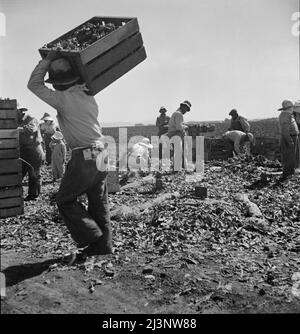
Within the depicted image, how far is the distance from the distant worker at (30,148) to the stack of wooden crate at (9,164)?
2813 mm

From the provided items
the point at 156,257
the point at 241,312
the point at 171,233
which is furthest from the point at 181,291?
the point at 171,233

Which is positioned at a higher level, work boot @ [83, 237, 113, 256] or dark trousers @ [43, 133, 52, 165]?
dark trousers @ [43, 133, 52, 165]

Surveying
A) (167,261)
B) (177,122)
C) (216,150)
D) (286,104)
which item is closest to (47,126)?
(177,122)

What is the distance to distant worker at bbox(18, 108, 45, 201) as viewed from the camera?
30.0ft

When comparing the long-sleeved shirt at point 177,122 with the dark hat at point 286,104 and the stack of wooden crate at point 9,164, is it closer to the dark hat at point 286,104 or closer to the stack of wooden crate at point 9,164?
the dark hat at point 286,104

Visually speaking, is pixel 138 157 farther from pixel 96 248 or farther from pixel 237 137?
pixel 96 248

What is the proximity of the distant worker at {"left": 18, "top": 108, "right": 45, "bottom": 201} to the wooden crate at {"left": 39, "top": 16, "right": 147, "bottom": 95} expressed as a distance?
415cm

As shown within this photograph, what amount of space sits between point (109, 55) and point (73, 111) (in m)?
0.89

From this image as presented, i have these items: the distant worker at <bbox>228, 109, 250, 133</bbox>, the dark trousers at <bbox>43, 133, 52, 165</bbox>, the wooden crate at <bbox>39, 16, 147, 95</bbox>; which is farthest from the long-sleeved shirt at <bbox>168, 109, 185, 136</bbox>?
the wooden crate at <bbox>39, 16, 147, 95</bbox>

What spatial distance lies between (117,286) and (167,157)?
1111cm

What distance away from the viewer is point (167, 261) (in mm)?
5203

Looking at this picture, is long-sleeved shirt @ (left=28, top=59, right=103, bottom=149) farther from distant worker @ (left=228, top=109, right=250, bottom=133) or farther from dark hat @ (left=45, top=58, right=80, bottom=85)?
distant worker @ (left=228, top=109, right=250, bottom=133)

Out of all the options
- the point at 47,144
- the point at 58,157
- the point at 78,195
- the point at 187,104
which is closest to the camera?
the point at 78,195
